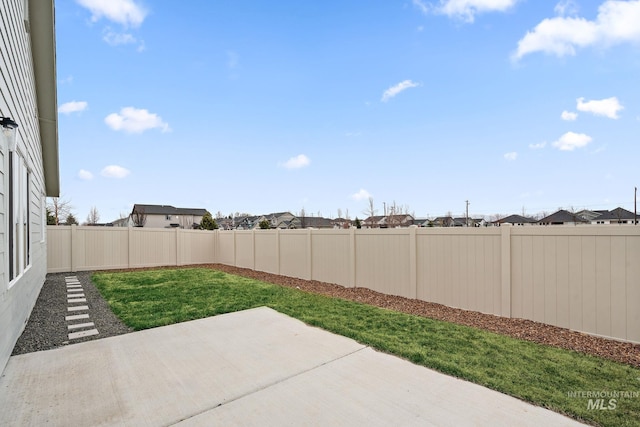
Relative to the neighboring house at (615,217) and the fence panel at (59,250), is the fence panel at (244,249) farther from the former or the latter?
the neighboring house at (615,217)

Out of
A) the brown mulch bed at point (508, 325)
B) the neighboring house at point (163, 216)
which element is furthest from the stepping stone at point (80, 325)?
the neighboring house at point (163, 216)

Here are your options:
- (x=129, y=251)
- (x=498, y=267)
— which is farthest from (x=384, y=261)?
(x=129, y=251)

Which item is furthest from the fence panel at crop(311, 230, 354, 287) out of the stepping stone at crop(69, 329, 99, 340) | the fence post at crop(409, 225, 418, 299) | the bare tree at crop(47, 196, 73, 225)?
the bare tree at crop(47, 196, 73, 225)

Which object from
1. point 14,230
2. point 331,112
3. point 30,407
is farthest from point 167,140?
point 30,407

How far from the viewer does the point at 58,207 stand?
26.8 m

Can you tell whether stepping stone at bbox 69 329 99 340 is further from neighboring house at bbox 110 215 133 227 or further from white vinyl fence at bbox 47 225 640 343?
neighboring house at bbox 110 215 133 227

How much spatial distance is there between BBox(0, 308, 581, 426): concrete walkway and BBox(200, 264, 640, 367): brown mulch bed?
6.29 feet

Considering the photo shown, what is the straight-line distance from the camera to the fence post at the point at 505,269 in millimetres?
4809

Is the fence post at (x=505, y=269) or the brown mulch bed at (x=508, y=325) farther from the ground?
the fence post at (x=505, y=269)

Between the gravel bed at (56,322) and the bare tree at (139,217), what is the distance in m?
40.0

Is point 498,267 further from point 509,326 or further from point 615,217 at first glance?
point 615,217

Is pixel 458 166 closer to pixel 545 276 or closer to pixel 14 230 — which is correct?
pixel 545 276

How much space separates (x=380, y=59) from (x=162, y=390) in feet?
38.7

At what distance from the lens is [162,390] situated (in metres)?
2.72
